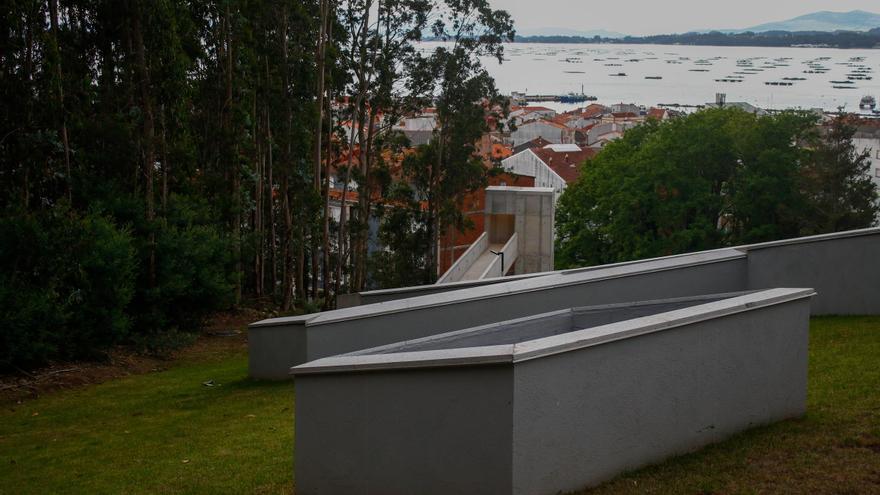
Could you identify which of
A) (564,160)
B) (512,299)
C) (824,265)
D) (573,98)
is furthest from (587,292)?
(573,98)

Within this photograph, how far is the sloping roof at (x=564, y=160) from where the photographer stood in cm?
7681

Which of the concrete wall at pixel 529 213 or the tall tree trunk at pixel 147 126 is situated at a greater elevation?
the tall tree trunk at pixel 147 126

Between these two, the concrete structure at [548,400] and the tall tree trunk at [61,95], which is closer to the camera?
the concrete structure at [548,400]

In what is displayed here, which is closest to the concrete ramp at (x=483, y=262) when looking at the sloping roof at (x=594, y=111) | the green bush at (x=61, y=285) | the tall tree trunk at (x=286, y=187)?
the tall tree trunk at (x=286, y=187)

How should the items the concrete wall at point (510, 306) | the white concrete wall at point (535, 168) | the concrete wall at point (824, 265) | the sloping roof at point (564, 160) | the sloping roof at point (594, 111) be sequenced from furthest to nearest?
the sloping roof at point (594, 111), the sloping roof at point (564, 160), the white concrete wall at point (535, 168), the concrete wall at point (824, 265), the concrete wall at point (510, 306)

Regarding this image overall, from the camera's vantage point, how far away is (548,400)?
19.3 feet

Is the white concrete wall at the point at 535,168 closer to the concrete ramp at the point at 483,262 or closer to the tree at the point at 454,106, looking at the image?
the tree at the point at 454,106

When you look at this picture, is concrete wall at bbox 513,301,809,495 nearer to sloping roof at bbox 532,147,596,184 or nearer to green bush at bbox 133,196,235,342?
green bush at bbox 133,196,235,342

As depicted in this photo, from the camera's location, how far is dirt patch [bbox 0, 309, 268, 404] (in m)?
16.6

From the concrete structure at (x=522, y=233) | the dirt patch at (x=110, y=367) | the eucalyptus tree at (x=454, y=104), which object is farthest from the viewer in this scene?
the eucalyptus tree at (x=454, y=104)

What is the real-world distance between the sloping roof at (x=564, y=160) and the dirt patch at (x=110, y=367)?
54.4 metres

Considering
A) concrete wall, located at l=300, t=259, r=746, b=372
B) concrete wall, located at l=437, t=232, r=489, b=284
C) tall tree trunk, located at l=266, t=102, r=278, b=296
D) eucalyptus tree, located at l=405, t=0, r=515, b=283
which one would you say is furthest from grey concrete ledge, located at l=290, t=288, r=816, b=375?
eucalyptus tree, located at l=405, t=0, r=515, b=283

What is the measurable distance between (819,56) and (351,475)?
132 m

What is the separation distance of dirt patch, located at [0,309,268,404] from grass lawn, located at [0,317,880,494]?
0.61 m
